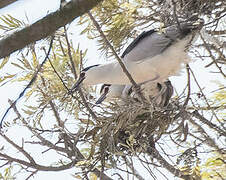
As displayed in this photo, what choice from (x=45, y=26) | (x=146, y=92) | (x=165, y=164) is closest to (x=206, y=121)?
(x=165, y=164)

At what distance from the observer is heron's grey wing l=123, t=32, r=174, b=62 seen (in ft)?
4.73

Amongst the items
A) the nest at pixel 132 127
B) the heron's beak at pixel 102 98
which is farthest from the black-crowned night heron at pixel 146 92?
the nest at pixel 132 127

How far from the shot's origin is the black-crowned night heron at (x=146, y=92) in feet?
4.91

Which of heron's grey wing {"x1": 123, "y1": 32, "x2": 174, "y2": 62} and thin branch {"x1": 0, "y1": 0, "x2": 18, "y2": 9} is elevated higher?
heron's grey wing {"x1": 123, "y1": 32, "x2": 174, "y2": 62}

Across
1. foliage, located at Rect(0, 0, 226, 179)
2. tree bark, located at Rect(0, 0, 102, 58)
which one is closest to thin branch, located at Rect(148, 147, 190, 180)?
foliage, located at Rect(0, 0, 226, 179)

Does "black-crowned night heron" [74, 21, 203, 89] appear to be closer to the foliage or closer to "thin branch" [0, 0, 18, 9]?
the foliage

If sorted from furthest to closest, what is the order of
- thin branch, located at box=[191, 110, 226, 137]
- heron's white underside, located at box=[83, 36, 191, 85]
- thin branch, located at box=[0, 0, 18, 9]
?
heron's white underside, located at box=[83, 36, 191, 85]
thin branch, located at box=[191, 110, 226, 137]
thin branch, located at box=[0, 0, 18, 9]

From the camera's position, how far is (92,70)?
1.57 metres

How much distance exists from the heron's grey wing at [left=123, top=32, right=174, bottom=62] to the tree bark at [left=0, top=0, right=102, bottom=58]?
994 millimetres

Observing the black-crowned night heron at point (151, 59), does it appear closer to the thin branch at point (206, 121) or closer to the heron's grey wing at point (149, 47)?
the heron's grey wing at point (149, 47)

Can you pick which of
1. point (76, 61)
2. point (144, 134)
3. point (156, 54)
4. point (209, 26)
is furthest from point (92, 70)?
point (209, 26)

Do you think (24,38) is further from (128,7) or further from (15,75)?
(15,75)

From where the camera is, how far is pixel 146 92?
150cm

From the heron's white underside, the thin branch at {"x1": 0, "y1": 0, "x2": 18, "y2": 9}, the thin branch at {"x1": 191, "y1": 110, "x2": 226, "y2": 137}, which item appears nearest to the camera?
the thin branch at {"x1": 0, "y1": 0, "x2": 18, "y2": 9}
